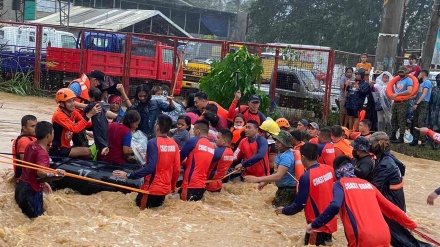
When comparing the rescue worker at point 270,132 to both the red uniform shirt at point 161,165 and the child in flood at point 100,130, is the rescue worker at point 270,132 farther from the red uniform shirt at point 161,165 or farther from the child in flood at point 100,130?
the child in flood at point 100,130

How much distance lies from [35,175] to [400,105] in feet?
36.5

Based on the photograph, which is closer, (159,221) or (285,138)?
(159,221)

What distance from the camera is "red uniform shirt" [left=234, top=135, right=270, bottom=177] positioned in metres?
10.3

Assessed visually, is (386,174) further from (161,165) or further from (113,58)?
(113,58)

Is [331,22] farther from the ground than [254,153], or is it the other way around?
[331,22]

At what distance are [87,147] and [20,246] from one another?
11.4 ft

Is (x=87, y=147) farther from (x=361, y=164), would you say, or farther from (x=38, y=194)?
(x=361, y=164)

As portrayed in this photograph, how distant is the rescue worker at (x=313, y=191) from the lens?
23.2 ft

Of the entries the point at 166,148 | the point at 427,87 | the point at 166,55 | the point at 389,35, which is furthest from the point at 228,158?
the point at 166,55

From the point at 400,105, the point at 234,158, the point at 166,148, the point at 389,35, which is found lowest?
the point at 234,158

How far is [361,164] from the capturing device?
7.72 meters

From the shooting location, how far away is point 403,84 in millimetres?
16188

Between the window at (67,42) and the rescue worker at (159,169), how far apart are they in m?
16.0

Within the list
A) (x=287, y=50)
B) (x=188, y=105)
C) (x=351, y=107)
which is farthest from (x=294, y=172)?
(x=287, y=50)
